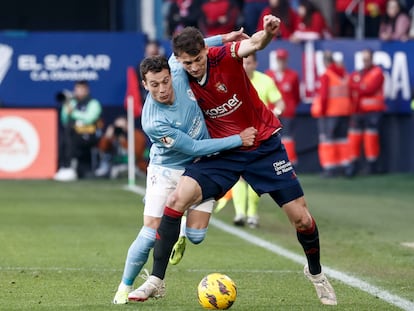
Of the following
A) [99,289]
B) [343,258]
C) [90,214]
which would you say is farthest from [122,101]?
[99,289]

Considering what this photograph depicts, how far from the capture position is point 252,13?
24.3 metres

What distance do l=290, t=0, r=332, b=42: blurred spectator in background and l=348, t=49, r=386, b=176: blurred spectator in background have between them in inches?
42.3

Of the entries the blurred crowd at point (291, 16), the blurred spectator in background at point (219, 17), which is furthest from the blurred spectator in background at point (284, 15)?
the blurred spectator in background at point (219, 17)

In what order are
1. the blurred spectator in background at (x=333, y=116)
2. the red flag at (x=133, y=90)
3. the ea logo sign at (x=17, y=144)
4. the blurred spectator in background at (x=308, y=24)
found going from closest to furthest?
1. the ea logo sign at (x=17, y=144)
2. the red flag at (x=133, y=90)
3. the blurred spectator in background at (x=333, y=116)
4. the blurred spectator in background at (x=308, y=24)

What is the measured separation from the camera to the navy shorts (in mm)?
8781

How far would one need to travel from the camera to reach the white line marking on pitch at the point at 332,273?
8.93m

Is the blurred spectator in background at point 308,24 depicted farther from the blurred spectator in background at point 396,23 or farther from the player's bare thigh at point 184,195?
the player's bare thigh at point 184,195

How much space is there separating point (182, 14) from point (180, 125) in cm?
1525

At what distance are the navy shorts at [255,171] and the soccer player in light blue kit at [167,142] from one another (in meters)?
0.13

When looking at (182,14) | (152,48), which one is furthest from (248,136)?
(182,14)

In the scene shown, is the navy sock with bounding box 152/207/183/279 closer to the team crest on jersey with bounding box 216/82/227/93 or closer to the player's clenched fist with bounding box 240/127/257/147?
the player's clenched fist with bounding box 240/127/257/147

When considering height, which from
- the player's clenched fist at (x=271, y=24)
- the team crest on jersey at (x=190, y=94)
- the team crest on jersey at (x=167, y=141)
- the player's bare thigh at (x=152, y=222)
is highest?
the player's clenched fist at (x=271, y=24)

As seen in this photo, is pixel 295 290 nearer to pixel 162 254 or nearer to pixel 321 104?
pixel 162 254

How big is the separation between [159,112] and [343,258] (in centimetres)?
390
